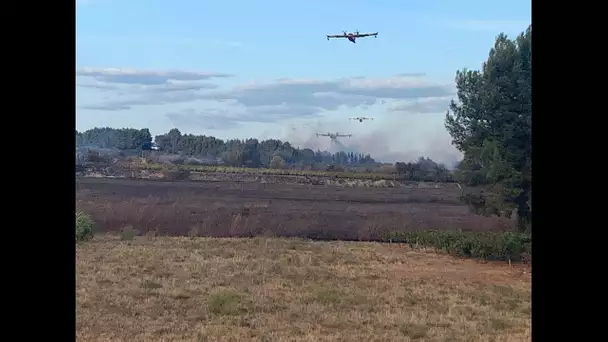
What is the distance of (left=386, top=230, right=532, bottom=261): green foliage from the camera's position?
419 cm

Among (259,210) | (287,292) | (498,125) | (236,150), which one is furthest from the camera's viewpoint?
(259,210)

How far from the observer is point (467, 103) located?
4504 millimetres

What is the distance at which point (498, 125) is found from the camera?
14.0 ft

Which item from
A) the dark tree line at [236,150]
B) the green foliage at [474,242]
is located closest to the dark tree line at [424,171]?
the green foliage at [474,242]

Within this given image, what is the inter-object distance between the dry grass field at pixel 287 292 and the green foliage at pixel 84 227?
3.0 inches

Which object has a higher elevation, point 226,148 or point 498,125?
point 498,125

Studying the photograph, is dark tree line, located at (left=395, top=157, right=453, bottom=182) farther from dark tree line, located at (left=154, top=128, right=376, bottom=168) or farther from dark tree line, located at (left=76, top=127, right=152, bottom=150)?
dark tree line, located at (left=76, top=127, right=152, bottom=150)

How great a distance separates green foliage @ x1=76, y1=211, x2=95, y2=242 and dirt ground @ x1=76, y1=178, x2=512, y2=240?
0.23ft

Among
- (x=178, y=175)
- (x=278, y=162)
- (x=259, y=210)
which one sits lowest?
(x=259, y=210)

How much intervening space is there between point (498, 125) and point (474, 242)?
95cm

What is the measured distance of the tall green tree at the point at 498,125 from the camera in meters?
4.07

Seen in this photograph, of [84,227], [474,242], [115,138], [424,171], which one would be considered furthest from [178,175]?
[474,242]

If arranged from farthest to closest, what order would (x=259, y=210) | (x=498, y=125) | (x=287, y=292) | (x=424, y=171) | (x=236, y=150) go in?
(x=259, y=210) → (x=236, y=150) → (x=287, y=292) → (x=424, y=171) → (x=498, y=125)

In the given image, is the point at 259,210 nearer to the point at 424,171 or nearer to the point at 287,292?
the point at 287,292
